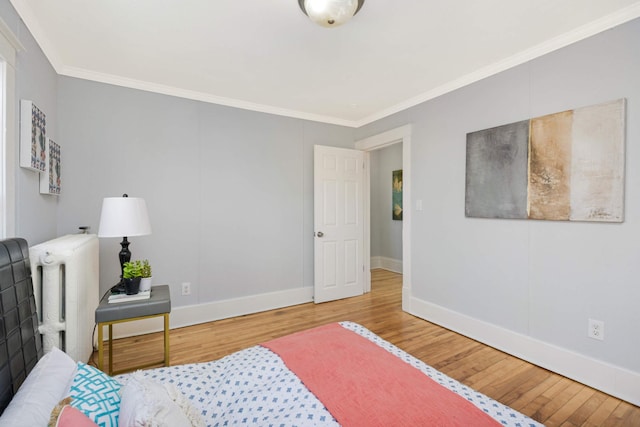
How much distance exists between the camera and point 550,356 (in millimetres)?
2252

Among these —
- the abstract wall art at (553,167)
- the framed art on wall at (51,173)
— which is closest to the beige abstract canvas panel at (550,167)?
the abstract wall art at (553,167)

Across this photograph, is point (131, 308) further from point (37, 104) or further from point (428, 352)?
point (428, 352)

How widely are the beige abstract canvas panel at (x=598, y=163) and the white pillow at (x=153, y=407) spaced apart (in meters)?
2.61

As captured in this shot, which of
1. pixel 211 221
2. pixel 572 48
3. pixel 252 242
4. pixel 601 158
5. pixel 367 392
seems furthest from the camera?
pixel 252 242

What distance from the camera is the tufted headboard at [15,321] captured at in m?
0.96

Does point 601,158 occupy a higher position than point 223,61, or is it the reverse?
point 223,61

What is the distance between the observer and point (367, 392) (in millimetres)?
1075

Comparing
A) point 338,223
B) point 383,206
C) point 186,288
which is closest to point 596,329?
point 338,223

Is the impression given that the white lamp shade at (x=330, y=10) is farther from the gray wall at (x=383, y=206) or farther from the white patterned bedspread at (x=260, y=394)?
the gray wall at (x=383, y=206)

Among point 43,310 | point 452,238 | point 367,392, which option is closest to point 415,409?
point 367,392

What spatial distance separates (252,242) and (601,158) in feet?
10.5

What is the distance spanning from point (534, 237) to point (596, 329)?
2.34 feet

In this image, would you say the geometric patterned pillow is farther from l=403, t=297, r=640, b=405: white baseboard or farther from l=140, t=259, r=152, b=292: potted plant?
l=403, t=297, r=640, b=405: white baseboard

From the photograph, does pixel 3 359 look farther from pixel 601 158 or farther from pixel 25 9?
pixel 601 158
